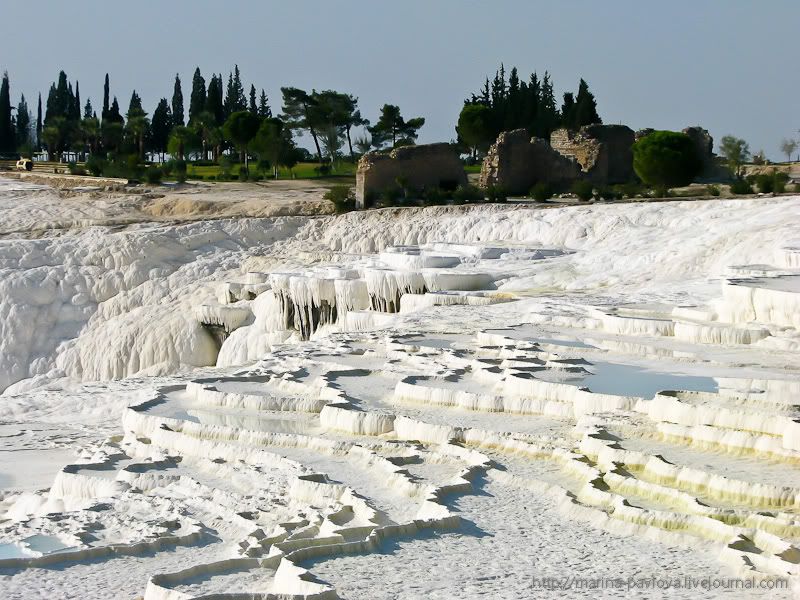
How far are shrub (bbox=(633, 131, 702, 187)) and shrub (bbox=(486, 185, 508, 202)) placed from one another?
302 centimetres

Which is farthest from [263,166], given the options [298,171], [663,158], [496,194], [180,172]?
[663,158]

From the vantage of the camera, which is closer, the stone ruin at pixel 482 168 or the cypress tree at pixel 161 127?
the stone ruin at pixel 482 168

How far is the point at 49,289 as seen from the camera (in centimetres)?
2198

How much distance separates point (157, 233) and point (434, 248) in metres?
5.99

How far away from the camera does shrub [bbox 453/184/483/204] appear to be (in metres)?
23.1

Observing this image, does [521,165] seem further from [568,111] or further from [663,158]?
[568,111]

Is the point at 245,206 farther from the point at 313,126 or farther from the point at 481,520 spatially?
the point at 481,520

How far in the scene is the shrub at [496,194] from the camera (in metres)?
23.0

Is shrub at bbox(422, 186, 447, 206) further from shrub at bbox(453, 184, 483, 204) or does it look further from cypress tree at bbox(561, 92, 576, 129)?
cypress tree at bbox(561, 92, 576, 129)

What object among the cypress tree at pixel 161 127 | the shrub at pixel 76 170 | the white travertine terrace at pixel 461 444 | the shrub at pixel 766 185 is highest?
the cypress tree at pixel 161 127

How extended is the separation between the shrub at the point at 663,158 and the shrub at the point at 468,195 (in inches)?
132

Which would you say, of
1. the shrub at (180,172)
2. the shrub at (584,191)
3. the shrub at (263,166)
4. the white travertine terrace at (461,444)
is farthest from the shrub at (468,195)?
the shrub at (263,166)

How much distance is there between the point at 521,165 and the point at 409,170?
6.54ft

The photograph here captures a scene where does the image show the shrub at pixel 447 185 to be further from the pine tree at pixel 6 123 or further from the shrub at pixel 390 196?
the pine tree at pixel 6 123
